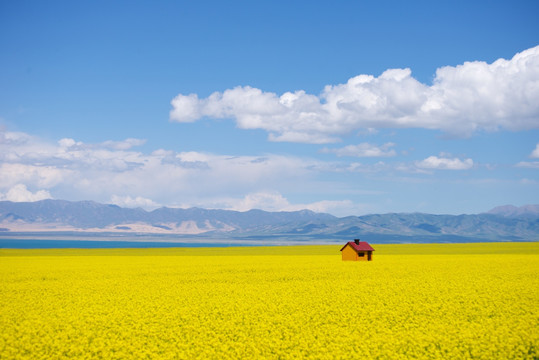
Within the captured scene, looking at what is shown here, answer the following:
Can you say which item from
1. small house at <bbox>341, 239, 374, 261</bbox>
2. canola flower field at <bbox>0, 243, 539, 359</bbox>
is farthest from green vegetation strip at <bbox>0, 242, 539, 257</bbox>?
canola flower field at <bbox>0, 243, 539, 359</bbox>

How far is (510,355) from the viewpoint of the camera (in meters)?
18.1

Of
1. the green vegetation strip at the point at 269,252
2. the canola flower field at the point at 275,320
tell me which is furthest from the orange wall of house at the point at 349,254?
the canola flower field at the point at 275,320

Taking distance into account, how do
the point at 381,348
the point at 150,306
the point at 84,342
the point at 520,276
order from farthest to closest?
the point at 520,276 < the point at 150,306 < the point at 84,342 < the point at 381,348

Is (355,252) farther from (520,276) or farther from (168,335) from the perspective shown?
(168,335)

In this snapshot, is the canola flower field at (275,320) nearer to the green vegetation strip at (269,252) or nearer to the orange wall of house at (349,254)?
the orange wall of house at (349,254)

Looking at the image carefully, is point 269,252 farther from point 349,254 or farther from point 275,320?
point 275,320

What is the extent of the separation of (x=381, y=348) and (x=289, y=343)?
11.9ft

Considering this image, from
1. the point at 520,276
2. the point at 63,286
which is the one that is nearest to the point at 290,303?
the point at 63,286

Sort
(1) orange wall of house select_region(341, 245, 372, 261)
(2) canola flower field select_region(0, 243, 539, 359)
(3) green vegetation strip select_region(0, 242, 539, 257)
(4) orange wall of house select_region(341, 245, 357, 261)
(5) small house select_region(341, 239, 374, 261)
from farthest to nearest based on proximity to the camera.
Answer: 1. (3) green vegetation strip select_region(0, 242, 539, 257)
2. (4) orange wall of house select_region(341, 245, 357, 261)
3. (1) orange wall of house select_region(341, 245, 372, 261)
4. (5) small house select_region(341, 239, 374, 261)
5. (2) canola flower field select_region(0, 243, 539, 359)

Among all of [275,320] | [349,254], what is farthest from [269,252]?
[275,320]

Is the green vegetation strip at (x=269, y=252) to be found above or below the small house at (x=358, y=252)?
below

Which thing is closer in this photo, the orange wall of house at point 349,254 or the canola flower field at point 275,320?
the canola flower field at point 275,320

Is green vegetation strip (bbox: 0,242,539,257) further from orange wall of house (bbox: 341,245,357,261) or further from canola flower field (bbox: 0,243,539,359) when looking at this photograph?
canola flower field (bbox: 0,243,539,359)

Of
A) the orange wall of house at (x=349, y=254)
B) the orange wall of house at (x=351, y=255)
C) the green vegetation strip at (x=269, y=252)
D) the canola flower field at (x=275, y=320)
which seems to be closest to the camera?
the canola flower field at (x=275, y=320)
